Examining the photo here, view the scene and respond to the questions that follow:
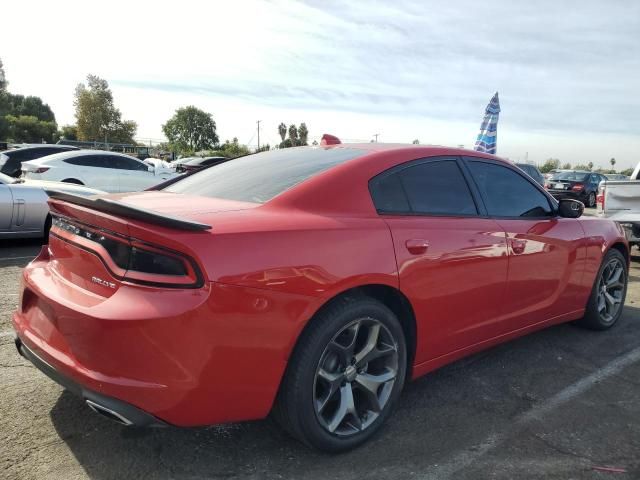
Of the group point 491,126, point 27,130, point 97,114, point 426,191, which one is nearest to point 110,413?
point 426,191

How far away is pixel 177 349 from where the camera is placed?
200cm

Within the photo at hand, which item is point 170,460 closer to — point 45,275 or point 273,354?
point 273,354

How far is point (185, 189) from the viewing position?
3227mm

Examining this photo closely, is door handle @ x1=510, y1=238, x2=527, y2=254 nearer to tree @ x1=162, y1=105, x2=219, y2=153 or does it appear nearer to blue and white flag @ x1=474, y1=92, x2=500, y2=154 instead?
blue and white flag @ x1=474, y1=92, x2=500, y2=154

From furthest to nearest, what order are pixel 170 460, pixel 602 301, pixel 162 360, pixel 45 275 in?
1. pixel 602 301
2. pixel 45 275
3. pixel 170 460
4. pixel 162 360

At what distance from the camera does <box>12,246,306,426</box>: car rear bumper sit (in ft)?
6.54

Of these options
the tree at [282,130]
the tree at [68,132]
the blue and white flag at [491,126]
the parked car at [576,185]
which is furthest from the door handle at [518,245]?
the tree at [68,132]

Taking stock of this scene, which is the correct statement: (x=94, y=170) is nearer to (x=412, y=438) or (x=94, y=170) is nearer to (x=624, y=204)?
(x=624, y=204)

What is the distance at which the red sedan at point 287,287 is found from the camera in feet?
6.66

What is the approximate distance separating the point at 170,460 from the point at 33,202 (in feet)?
19.4

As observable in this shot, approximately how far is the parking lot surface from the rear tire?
0.89 meters

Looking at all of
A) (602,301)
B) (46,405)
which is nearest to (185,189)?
(46,405)

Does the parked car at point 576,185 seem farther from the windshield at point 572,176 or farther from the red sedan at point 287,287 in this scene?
the red sedan at point 287,287

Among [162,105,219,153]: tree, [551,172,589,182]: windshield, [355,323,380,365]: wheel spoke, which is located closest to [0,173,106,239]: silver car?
[355,323,380,365]: wheel spoke
